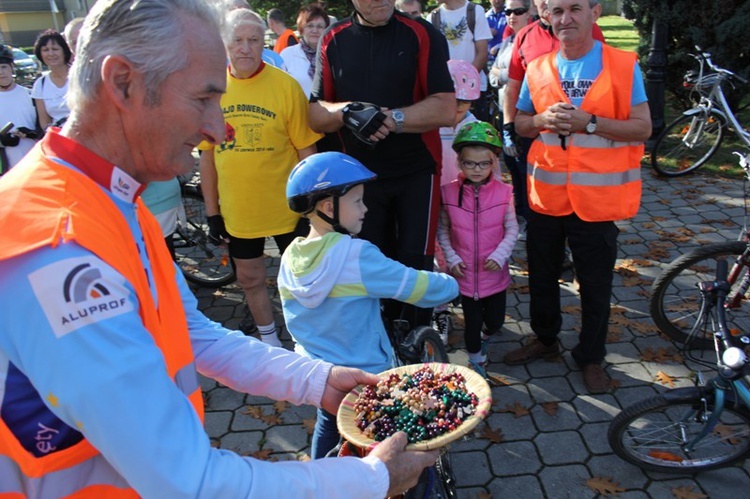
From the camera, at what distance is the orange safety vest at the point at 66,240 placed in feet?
3.17

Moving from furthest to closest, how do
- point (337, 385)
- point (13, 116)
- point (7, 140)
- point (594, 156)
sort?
point (13, 116) → point (7, 140) → point (594, 156) → point (337, 385)

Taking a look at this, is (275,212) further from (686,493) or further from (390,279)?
(686,493)

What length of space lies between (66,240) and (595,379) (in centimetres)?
332

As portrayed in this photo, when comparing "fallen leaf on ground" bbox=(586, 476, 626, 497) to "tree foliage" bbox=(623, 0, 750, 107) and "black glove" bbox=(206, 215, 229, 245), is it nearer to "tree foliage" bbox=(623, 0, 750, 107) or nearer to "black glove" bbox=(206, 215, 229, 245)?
"black glove" bbox=(206, 215, 229, 245)

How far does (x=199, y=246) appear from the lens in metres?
5.59

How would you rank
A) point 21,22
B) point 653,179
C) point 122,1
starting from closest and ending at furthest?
point 122,1
point 653,179
point 21,22

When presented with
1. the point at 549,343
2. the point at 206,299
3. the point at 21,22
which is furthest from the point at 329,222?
the point at 21,22

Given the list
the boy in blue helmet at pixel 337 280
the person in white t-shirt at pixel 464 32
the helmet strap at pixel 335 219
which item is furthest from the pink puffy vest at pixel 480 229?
the person in white t-shirt at pixel 464 32

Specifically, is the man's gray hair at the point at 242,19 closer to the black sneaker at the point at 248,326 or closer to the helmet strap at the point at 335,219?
the helmet strap at the point at 335,219

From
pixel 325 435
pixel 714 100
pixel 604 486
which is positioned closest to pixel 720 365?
pixel 604 486

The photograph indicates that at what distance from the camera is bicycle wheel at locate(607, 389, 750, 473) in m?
2.83

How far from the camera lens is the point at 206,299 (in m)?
5.25

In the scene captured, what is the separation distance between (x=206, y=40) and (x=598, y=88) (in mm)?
2445

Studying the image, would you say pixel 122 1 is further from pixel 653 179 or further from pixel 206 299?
pixel 653 179
